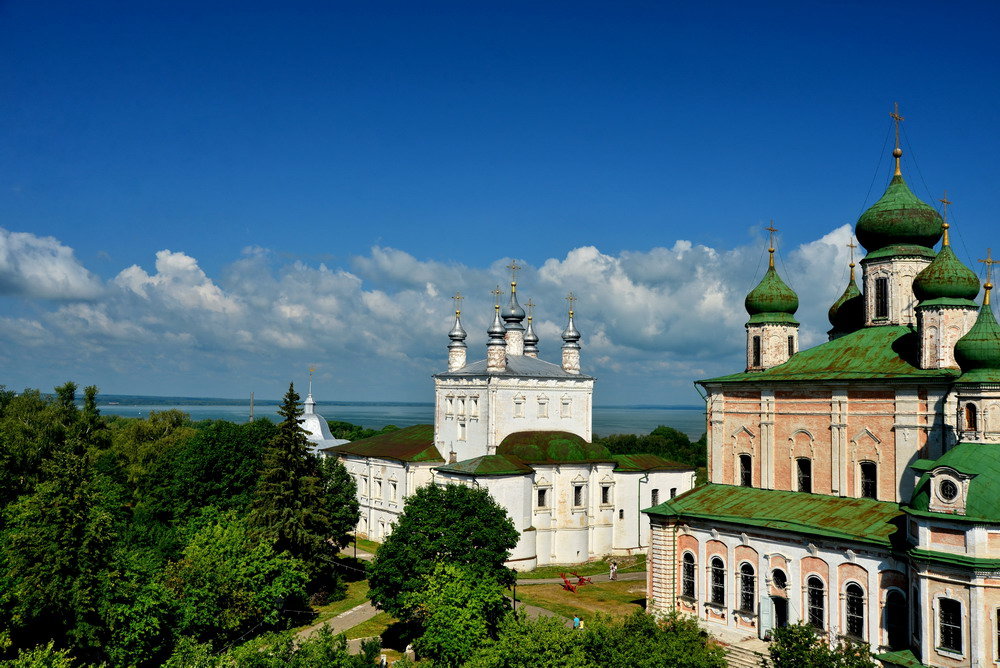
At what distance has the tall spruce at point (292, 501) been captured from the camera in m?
34.0

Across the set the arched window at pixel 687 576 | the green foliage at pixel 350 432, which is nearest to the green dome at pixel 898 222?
the arched window at pixel 687 576

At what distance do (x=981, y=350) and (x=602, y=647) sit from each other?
48.6 feet

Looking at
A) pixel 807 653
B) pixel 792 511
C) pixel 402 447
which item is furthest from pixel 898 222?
pixel 402 447

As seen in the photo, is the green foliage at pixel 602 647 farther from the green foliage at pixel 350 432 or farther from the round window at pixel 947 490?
the green foliage at pixel 350 432

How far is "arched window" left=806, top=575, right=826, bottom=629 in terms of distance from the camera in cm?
2633

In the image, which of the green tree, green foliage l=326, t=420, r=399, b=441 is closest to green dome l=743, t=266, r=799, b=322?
the green tree

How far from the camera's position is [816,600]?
87.0 ft

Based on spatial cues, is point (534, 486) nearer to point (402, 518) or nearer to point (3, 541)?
point (402, 518)

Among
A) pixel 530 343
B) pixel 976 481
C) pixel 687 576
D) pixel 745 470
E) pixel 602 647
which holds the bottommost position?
pixel 687 576

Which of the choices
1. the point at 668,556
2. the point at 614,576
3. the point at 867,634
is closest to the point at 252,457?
the point at 614,576

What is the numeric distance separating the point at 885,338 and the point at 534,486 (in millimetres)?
19495

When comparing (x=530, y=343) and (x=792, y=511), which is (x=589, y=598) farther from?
(x=530, y=343)

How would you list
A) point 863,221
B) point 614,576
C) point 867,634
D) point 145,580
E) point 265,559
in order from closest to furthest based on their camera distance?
point 867,634
point 145,580
point 265,559
point 863,221
point 614,576

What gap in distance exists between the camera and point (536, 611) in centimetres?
3469
